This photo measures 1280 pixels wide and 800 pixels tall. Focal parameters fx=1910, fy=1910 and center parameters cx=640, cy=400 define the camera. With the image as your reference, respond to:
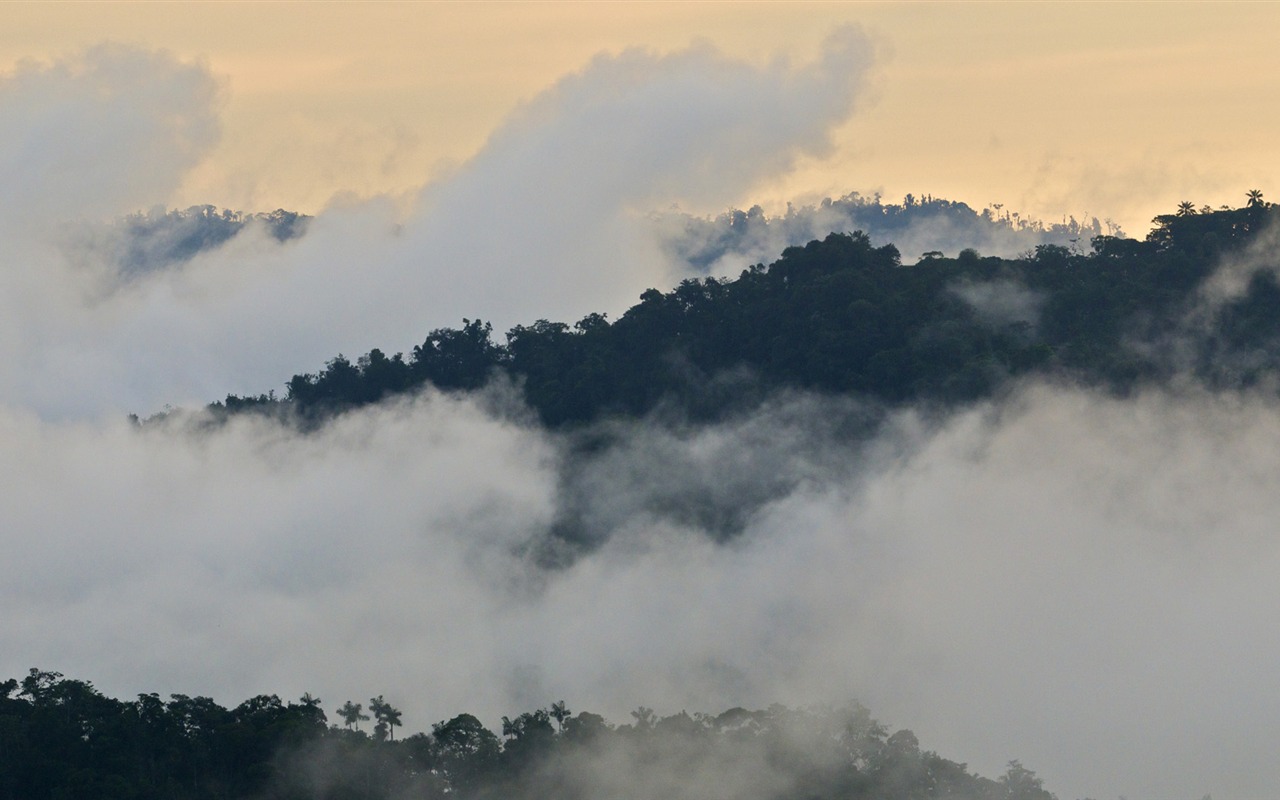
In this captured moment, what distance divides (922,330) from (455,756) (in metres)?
36.7

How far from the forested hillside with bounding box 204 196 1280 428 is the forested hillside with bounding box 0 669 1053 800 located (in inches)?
1206

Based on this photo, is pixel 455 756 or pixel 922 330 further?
pixel 922 330

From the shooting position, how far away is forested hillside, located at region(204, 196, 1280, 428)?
79.9 metres

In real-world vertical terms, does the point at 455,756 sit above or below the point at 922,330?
below

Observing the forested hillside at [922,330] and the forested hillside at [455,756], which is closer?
the forested hillside at [455,756]

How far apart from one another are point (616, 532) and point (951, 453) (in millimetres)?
15740

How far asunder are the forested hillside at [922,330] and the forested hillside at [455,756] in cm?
3063

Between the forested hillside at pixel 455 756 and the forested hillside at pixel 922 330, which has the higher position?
the forested hillside at pixel 922 330

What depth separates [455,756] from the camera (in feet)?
170

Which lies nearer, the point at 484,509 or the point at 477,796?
the point at 477,796

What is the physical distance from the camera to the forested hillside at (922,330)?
7994 cm

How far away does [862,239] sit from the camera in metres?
86.4

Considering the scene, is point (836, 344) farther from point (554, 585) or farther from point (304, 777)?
point (304, 777)

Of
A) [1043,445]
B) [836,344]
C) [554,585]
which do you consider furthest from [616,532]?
[1043,445]
